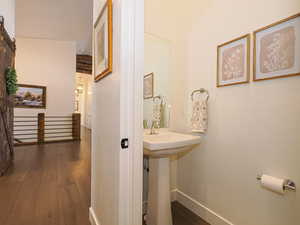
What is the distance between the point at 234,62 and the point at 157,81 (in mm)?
819

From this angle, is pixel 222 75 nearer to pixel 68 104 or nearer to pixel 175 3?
pixel 175 3

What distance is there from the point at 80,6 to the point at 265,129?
405 centimetres

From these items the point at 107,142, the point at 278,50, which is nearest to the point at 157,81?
the point at 107,142

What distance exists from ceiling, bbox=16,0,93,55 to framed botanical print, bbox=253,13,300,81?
11.2ft

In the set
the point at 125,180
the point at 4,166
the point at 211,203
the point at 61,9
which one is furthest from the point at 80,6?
the point at 211,203

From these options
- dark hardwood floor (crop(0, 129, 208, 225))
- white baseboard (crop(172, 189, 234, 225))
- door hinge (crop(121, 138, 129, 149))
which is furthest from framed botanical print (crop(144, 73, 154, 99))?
dark hardwood floor (crop(0, 129, 208, 225))

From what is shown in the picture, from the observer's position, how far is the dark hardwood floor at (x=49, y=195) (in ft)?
5.34

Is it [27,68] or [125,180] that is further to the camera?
[27,68]

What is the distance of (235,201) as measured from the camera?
1.41m

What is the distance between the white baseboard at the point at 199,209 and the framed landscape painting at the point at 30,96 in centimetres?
493

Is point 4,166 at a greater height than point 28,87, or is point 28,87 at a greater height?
point 28,87

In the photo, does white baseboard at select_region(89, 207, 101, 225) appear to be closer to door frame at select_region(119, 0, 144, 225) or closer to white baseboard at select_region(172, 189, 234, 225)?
door frame at select_region(119, 0, 144, 225)

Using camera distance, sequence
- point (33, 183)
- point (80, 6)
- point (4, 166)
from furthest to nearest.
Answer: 1. point (80, 6)
2. point (4, 166)
3. point (33, 183)

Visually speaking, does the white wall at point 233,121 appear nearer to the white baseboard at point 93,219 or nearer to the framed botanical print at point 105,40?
the framed botanical print at point 105,40
